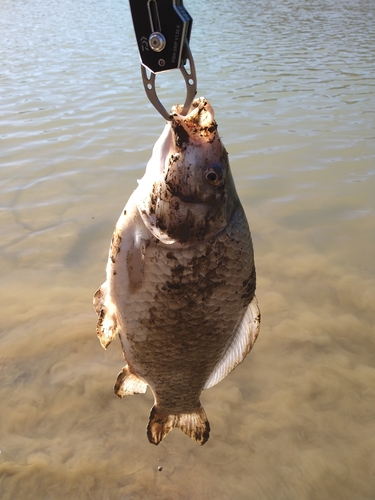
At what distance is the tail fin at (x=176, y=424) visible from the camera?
2.69 m

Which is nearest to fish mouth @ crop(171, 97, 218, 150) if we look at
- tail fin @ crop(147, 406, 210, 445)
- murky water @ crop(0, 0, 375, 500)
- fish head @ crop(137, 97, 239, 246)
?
fish head @ crop(137, 97, 239, 246)

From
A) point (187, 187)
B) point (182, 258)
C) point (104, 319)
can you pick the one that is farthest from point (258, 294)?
point (187, 187)

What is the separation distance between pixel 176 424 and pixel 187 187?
1411 mm

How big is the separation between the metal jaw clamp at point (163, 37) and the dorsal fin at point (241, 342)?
3.56 feet

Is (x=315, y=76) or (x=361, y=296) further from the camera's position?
(x=315, y=76)

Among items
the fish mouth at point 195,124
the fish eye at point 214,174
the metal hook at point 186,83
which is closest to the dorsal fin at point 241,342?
the fish eye at point 214,174

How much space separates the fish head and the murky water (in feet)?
5.64

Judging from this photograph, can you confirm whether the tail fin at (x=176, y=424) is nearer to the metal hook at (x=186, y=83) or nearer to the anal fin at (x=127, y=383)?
the anal fin at (x=127, y=383)

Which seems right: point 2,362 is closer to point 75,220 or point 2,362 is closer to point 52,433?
point 52,433

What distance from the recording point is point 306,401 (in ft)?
11.3

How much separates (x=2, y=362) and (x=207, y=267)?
219cm

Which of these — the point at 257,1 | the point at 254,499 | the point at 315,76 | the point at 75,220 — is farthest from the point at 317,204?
the point at 257,1

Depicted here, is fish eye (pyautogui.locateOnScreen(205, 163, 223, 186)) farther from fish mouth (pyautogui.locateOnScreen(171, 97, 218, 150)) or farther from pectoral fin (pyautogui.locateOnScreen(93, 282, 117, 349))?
pectoral fin (pyautogui.locateOnScreen(93, 282, 117, 349))

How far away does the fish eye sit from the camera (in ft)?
6.47
